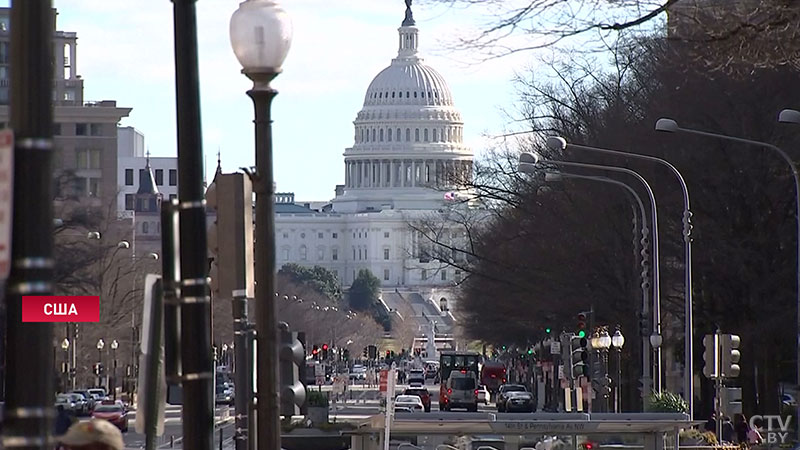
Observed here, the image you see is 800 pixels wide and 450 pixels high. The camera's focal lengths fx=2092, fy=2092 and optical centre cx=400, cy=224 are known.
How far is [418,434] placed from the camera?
76.8 ft

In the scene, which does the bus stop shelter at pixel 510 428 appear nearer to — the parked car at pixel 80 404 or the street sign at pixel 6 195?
the street sign at pixel 6 195

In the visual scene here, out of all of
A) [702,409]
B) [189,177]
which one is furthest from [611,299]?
[189,177]

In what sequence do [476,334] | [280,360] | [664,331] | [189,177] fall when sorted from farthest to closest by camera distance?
[476,334] → [664,331] → [280,360] → [189,177]

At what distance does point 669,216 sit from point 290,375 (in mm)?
40290

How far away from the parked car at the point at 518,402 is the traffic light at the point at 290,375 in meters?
59.5

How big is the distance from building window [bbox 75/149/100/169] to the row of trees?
76.2 m

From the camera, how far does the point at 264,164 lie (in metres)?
12.3

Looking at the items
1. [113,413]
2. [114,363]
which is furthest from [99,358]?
[113,413]

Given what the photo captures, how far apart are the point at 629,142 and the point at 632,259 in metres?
3.93

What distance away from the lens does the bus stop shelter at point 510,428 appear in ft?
74.3

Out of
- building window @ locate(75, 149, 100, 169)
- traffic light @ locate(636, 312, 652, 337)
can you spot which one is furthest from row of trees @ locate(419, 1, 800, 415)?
building window @ locate(75, 149, 100, 169)

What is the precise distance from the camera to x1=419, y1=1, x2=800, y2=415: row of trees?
49.2 meters

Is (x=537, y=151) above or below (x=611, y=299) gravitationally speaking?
above

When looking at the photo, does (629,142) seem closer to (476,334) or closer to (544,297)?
(544,297)
